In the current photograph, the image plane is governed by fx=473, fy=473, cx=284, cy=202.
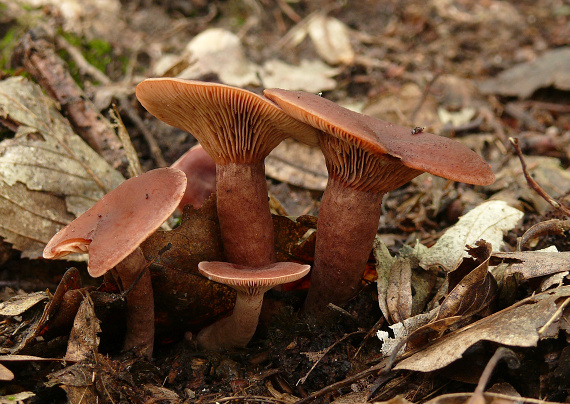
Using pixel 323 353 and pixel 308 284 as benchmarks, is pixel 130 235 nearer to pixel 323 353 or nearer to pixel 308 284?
pixel 323 353

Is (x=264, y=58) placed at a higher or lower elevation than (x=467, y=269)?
higher

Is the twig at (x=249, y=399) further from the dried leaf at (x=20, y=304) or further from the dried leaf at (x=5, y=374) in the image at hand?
the dried leaf at (x=20, y=304)

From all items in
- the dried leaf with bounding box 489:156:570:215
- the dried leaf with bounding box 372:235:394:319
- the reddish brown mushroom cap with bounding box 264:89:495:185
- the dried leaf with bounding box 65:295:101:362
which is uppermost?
the reddish brown mushroom cap with bounding box 264:89:495:185

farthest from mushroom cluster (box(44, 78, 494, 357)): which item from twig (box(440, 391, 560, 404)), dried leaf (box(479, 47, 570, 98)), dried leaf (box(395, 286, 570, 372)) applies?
dried leaf (box(479, 47, 570, 98))

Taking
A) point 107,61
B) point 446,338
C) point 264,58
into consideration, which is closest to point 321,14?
point 264,58

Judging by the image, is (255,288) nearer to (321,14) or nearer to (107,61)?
(107,61)

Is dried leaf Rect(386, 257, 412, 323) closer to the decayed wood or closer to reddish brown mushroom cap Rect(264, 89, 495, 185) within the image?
Result: reddish brown mushroom cap Rect(264, 89, 495, 185)
